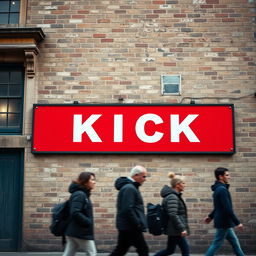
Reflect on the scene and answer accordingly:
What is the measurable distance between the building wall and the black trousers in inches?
107

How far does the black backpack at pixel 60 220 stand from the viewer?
546cm

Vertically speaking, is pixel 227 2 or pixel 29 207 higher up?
pixel 227 2

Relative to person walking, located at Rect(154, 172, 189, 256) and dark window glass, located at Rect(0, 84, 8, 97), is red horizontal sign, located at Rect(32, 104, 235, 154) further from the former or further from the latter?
person walking, located at Rect(154, 172, 189, 256)

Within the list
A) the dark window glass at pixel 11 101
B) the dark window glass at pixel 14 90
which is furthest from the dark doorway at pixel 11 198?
the dark window glass at pixel 14 90

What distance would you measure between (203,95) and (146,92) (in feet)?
4.06

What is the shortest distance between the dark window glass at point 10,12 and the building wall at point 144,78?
1.33 feet

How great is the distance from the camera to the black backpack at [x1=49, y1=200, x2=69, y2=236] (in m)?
5.46

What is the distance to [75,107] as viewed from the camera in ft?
28.5

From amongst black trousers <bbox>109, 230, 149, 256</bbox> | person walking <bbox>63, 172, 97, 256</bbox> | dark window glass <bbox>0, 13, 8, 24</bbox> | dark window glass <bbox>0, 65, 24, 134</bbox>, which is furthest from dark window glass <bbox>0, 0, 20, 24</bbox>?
black trousers <bbox>109, 230, 149, 256</bbox>

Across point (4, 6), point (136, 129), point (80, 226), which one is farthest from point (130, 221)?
point (4, 6)

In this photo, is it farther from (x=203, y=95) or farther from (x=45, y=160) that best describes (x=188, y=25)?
(x=45, y=160)

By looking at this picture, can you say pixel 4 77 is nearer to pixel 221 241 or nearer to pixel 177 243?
pixel 177 243

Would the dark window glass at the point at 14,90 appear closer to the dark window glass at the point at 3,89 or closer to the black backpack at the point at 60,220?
the dark window glass at the point at 3,89

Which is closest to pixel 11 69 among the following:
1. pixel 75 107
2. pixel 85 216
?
pixel 75 107
